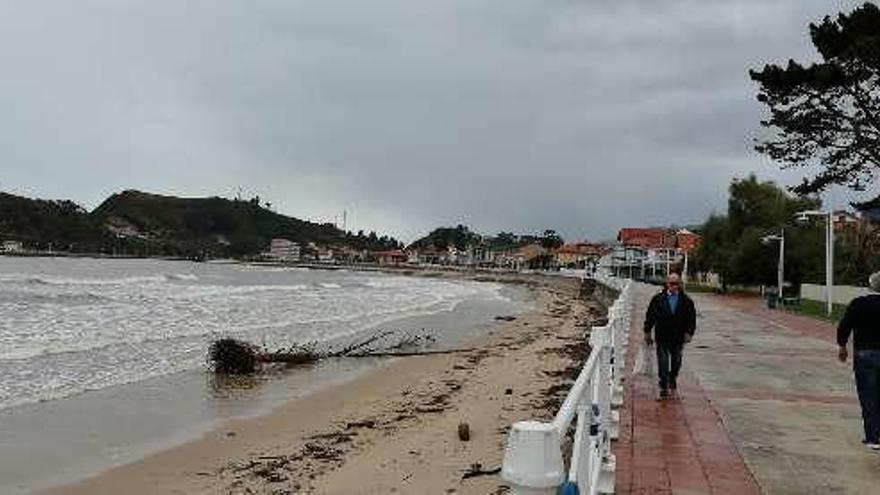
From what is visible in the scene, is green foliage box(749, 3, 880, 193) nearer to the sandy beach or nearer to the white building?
the sandy beach

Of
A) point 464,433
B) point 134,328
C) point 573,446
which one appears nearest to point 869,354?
point 573,446

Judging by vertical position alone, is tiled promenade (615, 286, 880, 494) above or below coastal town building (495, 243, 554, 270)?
below

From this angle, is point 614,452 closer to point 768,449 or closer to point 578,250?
point 768,449

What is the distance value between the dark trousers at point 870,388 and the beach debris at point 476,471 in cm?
318

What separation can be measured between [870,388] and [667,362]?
3056 millimetres

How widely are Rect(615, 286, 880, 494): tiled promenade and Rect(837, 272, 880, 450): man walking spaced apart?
0.23 m

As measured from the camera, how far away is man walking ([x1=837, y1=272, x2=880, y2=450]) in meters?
8.20

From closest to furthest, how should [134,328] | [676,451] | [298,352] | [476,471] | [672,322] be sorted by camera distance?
[676,451]
[476,471]
[672,322]
[298,352]
[134,328]

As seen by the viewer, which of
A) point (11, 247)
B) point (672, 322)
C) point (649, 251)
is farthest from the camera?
point (11, 247)

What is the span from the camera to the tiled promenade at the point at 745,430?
22.9 feet

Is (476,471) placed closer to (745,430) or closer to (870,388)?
(745,430)

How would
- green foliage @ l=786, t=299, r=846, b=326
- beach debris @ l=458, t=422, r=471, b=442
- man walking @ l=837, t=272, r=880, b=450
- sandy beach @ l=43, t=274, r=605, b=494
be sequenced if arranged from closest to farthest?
man walking @ l=837, t=272, r=880, b=450 → sandy beach @ l=43, t=274, r=605, b=494 → beach debris @ l=458, t=422, r=471, b=442 → green foliage @ l=786, t=299, r=846, b=326

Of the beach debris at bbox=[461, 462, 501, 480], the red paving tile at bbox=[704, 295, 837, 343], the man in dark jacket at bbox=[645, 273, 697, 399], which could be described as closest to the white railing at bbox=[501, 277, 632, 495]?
the beach debris at bbox=[461, 462, 501, 480]

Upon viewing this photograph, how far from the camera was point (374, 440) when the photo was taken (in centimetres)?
1259
